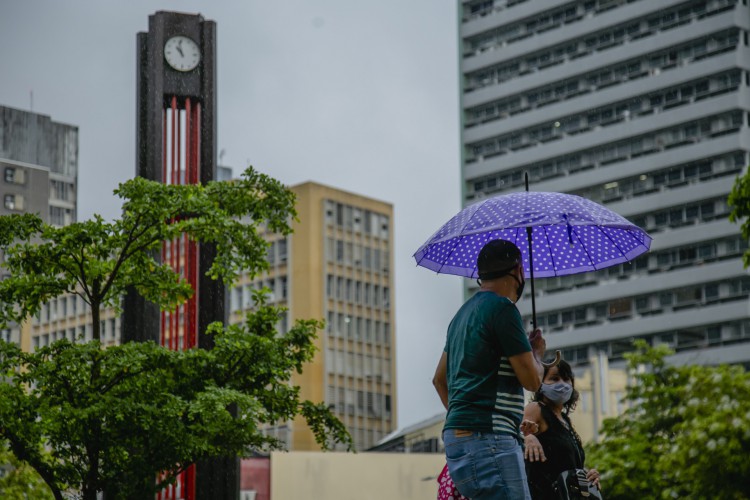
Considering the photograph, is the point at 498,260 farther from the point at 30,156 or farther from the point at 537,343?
the point at 30,156

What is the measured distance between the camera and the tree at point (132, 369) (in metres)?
18.3

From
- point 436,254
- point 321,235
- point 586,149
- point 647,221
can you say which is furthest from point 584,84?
point 436,254

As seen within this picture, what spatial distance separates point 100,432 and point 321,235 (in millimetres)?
101988

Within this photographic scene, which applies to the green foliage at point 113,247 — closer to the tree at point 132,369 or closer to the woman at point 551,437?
the tree at point 132,369

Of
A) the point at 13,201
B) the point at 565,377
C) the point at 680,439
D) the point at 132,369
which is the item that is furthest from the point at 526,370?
the point at 13,201

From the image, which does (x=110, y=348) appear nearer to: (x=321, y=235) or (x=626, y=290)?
(x=626, y=290)

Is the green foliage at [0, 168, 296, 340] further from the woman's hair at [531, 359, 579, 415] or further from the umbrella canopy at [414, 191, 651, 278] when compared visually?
the woman's hair at [531, 359, 579, 415]

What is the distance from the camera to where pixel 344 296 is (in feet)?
404

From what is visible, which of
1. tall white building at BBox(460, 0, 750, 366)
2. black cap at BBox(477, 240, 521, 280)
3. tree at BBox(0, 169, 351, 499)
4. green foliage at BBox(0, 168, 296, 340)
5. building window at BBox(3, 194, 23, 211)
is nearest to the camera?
black cap at BBox(477, 240, 521, 280)

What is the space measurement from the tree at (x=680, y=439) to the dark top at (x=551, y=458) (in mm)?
20709

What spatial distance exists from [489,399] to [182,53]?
2124 cm

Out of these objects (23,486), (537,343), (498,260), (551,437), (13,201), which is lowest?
(551,437)

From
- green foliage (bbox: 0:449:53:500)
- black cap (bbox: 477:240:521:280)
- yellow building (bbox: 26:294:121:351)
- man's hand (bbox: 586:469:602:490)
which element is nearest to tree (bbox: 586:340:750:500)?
green foliage (bbox: 0:449:53:500)

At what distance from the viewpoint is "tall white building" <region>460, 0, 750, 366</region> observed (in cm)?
9375
